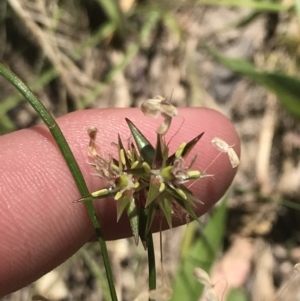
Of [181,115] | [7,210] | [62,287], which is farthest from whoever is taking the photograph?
[62,287]

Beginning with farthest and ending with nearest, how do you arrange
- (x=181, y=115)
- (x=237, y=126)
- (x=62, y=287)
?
(x=237, y=126), (x=62, y=287), (x=181, y=115)

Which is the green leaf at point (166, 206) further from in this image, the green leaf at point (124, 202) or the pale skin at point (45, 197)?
the pale skin at point (45, 197)

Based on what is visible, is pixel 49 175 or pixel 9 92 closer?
pixel 49 175

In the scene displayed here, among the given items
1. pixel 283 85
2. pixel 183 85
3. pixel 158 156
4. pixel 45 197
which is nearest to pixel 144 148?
pixel 158 156

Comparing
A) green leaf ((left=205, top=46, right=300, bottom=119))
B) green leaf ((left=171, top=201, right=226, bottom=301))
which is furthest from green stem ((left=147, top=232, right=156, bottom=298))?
green leaf ((left=205, top=46, right=300, bottom=119))

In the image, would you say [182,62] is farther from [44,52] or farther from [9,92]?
[9,92]

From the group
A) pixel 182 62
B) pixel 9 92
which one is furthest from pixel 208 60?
pixel 9 92

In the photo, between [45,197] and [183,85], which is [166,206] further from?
[183,85]
